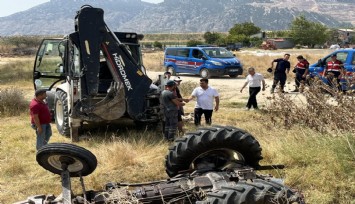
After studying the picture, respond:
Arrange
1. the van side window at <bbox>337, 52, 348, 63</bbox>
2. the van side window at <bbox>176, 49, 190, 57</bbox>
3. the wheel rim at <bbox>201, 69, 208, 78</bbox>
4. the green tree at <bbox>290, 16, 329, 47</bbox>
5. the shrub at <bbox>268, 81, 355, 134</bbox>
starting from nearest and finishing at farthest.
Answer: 1. the shrub at <bbox>268, 81, 355, 134</bbox>
2. the van side window at <bbox>337, 52, 348, 63</bbox>
3. the wheel rim at <bbox>201, 69, 208, 78</bbox>
4. the van side window at <bbox>176, 49, 190, 57</bbox>
5. the green tree at <bbox>290, 16, 329, 47</bbox>

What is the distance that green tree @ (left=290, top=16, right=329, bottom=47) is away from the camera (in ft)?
274

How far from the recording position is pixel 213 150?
13.5 ft

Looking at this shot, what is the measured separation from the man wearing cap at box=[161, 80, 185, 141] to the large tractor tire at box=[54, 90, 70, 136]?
7.47 feet

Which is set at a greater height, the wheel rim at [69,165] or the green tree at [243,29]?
the green tree at [243,29]

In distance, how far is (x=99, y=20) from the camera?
8.05 meters

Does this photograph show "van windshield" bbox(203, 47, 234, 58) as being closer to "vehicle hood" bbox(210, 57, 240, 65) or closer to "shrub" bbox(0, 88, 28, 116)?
"vehicle hood" bbox(210, 57, 240, 65)

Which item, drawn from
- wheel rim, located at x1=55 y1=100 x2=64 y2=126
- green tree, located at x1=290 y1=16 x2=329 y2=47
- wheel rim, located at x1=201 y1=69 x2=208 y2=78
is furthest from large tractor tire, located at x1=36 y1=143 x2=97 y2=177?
green tree, located at x1=290 y1=16 x2=329 y2=47

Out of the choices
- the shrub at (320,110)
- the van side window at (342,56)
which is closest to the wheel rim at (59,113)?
the shrub at (320,110)

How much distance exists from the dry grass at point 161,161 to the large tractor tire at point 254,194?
170cm

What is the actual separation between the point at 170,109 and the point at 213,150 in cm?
414

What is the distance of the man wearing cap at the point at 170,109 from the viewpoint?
8.14 meters

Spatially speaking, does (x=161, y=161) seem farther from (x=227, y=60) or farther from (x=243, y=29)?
(x=243, y=29)

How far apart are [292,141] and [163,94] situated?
286 centimetres

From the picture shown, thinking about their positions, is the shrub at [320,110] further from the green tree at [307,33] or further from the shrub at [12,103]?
the green tree at [307,33]
